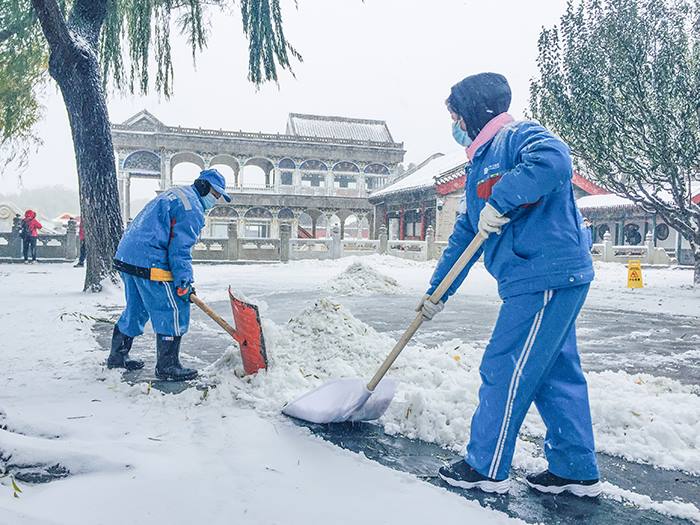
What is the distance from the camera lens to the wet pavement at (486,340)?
1.95m

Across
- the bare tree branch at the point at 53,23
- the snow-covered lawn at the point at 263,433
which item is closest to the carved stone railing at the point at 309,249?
the bare tree branch at the point at 53,23

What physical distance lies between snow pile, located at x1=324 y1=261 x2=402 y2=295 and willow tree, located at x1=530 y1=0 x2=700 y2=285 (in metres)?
5.73

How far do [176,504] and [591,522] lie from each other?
1456 mm

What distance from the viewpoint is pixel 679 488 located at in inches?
83.1

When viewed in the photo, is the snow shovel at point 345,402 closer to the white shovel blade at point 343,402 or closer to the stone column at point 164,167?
the white shovel blade at point 343,402

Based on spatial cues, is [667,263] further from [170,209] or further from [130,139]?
[130,139]

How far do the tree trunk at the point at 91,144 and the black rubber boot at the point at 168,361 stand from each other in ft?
18.2

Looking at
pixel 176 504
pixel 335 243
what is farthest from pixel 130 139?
pixel 176 504

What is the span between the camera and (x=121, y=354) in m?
3.71

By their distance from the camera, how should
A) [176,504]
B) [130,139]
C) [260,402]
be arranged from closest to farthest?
[176,504] → [260,402] → [130,139]

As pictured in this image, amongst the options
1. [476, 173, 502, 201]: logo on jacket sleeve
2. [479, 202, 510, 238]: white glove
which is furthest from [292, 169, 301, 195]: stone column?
[479, 202, 510, 238]: white glove

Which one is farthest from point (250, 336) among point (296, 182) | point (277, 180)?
point (296, 182)

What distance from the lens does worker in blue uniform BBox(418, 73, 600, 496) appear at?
6.19ft

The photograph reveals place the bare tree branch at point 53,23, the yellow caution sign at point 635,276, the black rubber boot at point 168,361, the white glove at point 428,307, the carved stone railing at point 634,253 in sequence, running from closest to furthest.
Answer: the white glove at point 428,307, the black rubber boot at point 168,361, the bare tree branch at point 53,23, the yellow caution sign at point 635,276, the carved stone railing at point 634,253
